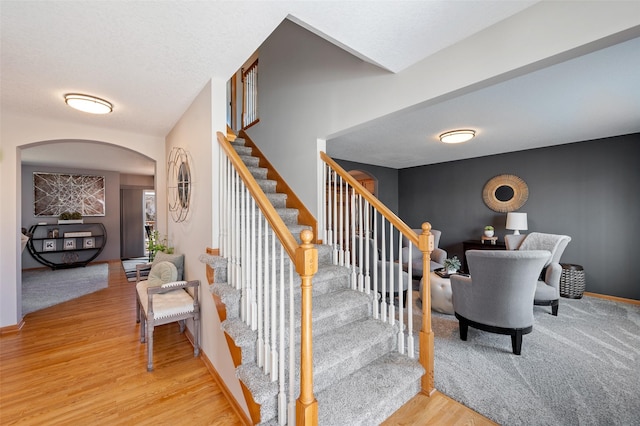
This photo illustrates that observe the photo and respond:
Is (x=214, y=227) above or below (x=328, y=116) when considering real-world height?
below

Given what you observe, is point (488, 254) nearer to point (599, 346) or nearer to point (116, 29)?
point (599, 346)

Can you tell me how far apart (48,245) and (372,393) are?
831 centimetres

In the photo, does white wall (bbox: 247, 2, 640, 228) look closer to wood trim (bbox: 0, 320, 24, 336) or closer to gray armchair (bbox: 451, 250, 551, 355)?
gray armchair (bbox: 451, 250, 551, 355)

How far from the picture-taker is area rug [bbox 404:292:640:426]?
182 centimetres

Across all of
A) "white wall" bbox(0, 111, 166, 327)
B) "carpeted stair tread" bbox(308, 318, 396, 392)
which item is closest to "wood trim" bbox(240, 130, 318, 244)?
"carpeted stair tread" bbox(308, 318, 396, 392)

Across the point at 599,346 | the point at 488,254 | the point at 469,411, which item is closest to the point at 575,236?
the point at 599,346

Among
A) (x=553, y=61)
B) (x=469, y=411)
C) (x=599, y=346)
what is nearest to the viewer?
(x=553, y=61)

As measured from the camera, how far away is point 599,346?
105 inches

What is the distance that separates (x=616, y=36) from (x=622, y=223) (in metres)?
4.51

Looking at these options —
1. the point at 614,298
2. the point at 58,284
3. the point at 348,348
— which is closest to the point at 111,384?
the point at 348,348

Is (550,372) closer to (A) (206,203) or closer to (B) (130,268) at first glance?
(A) (206,203)

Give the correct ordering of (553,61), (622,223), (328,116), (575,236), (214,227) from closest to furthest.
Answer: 1. (553,61)
2. (214,227)
3. (328,116)
4. (622,223)
5. (575,236)

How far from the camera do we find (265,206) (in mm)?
1605

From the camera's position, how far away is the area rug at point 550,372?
1.82 meters
